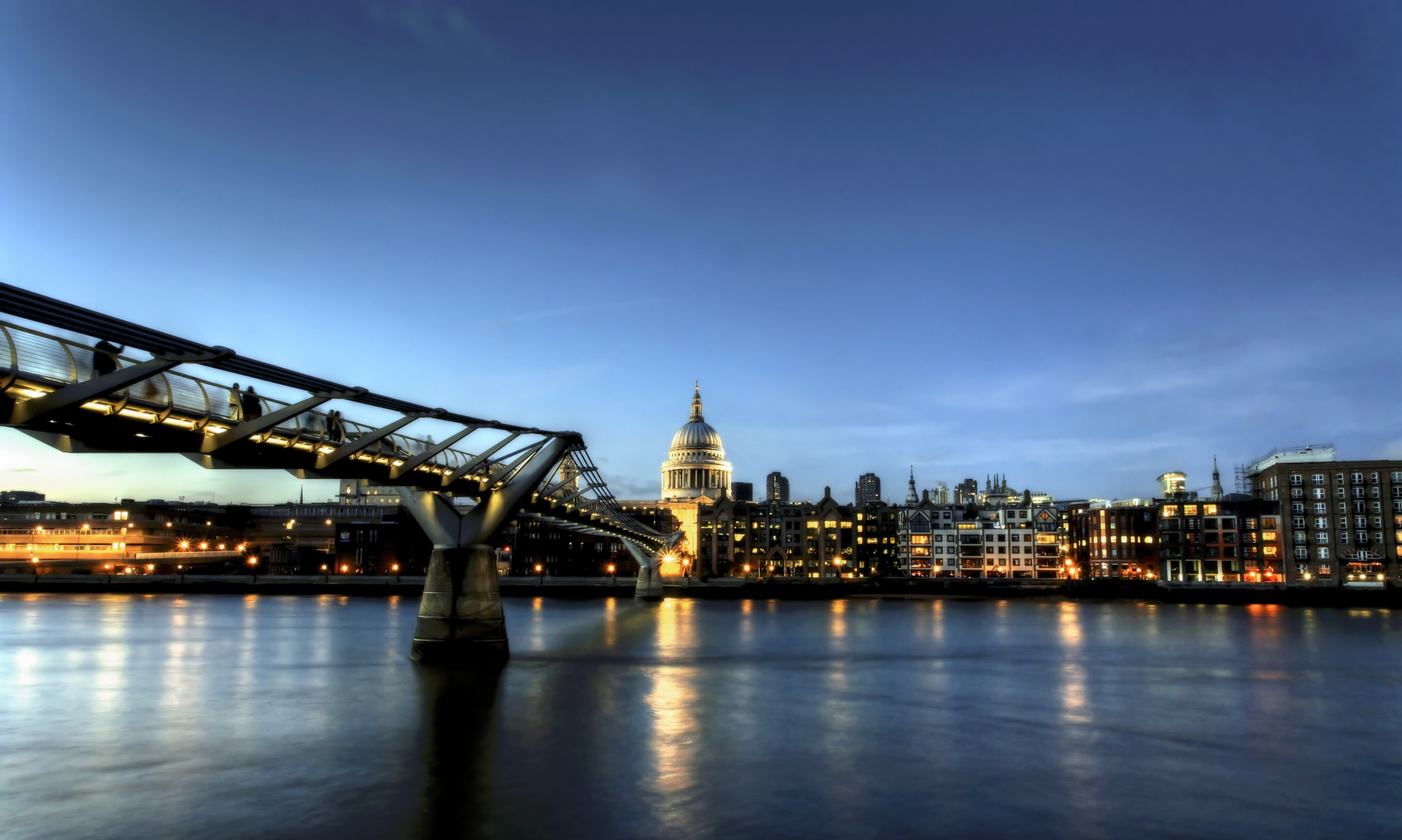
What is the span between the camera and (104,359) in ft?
78.3

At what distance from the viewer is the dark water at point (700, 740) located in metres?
24.2

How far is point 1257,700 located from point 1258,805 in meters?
21.4

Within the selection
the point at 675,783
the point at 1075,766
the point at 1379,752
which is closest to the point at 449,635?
the point at 675,783

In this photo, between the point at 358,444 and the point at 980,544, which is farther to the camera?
the point at 980,544

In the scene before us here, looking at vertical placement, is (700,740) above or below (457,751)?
below

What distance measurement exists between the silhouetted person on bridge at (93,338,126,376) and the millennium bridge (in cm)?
3

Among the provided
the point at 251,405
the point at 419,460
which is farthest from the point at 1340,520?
the point at 251,405

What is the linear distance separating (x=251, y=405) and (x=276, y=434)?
2.61 m

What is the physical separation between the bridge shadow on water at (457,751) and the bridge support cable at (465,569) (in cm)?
126

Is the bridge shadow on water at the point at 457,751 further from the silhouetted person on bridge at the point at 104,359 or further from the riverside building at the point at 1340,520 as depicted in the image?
the riverside building at the point at 1340,520

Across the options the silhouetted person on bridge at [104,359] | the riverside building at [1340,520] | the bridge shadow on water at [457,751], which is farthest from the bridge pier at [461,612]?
the riverside building at [1340,520]

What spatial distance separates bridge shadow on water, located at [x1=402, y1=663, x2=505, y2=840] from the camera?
2328 cm

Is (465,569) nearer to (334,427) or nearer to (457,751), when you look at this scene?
(334,427)

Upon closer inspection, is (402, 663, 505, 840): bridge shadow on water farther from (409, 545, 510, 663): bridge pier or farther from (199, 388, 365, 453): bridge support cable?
(199, 388, 365, 453): bridge support cable
